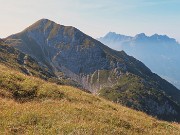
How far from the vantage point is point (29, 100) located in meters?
28.2

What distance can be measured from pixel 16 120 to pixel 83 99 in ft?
44.0

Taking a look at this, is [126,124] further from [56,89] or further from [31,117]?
[56,89]

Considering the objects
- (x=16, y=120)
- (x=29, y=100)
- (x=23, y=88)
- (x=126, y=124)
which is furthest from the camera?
(x=23, y=88)

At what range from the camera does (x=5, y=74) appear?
33031mm

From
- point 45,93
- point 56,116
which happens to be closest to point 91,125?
point 56,116

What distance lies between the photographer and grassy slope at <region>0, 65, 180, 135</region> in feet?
63.1

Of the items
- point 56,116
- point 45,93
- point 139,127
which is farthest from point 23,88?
point 139,127

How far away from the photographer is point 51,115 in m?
21.9

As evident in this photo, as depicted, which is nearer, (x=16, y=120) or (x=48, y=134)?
(x=48, y=134)

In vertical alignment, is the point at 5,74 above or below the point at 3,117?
above

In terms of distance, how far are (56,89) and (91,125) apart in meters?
12.9

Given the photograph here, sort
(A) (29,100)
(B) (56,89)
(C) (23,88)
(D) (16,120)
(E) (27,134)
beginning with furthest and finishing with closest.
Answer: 1. (B) (56,89)
2. (C) (23,88)
3. (A) (29,100)
4. (D) (16,120)
5. (E) (27,134)

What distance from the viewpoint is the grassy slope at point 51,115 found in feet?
63.1

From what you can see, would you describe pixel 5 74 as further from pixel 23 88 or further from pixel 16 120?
pixel 16 120
